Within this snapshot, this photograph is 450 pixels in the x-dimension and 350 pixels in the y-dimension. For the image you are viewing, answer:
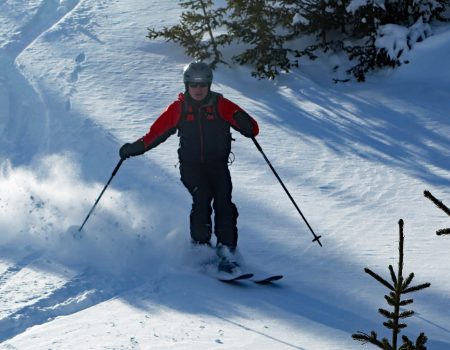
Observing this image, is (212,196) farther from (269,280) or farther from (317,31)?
(317,31)

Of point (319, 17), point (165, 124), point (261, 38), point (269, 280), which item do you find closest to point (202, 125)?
point (165, 124)

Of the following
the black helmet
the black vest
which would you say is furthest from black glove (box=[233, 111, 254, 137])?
the black helmet

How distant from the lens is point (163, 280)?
622 centimetres

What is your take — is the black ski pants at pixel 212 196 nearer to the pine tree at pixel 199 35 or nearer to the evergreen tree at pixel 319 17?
the pine tree at pixel 199 35

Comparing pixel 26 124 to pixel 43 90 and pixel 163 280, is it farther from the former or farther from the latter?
pixel 163 280

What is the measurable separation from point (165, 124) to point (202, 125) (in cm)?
36

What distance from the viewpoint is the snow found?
213 inches

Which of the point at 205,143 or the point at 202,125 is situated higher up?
the point at 202,125

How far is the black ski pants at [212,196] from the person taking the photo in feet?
21.3

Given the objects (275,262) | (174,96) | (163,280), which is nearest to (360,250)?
(275,262)

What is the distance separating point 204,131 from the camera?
6328 millimetres

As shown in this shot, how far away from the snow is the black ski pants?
28 centimetres

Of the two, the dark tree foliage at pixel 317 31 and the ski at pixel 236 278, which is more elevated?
the dark tree foliage at pixel 317 31

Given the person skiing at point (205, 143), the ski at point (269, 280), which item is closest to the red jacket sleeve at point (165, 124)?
the person skiing at point (205, 143)
